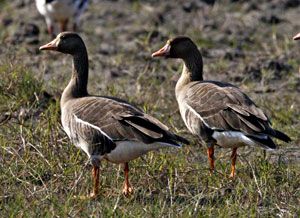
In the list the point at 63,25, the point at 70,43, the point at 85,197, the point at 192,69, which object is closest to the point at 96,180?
the point at 85,197

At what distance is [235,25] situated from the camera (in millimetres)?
14336

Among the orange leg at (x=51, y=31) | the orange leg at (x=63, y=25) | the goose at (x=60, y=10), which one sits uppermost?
the goose at (x=60, y=10)

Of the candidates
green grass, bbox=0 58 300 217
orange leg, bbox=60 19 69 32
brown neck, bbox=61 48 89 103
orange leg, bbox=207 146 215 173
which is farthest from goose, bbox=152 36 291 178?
orange leg, bbox=60 19 69 32

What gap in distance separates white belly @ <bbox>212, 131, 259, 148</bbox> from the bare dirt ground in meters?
0.24

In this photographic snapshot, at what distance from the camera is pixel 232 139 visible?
8555 millimetres

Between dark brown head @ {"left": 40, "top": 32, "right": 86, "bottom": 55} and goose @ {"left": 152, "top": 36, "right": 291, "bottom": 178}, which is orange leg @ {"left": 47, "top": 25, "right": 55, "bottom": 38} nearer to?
goose @ {"left": 152, "top": 36, "right": 291, "bottom": 178}

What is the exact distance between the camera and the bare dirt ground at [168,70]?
783cm

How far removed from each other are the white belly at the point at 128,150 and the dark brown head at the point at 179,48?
5.79 feet

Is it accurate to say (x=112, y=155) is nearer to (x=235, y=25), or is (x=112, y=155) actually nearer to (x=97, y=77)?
(x=97, y=77)

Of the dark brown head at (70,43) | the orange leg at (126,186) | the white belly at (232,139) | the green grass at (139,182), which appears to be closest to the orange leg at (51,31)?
the green grass at (139,182)

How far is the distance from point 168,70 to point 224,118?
376cm

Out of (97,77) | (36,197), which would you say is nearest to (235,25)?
(97,77)

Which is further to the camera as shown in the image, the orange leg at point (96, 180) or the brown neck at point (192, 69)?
the brown neck at point (192, 69)

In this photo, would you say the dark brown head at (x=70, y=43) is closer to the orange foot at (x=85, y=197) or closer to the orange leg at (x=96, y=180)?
the orange leg at (x=96, y=180)
